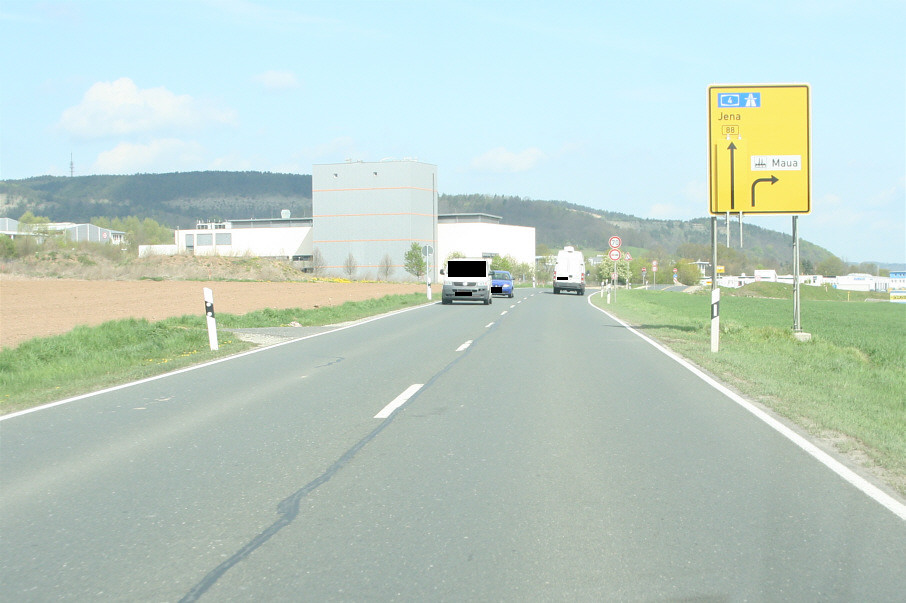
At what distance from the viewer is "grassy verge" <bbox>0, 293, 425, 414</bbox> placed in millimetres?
11266

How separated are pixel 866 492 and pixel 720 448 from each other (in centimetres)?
155

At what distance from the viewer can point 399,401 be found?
31.6 ft

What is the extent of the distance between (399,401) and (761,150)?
13.4 metres

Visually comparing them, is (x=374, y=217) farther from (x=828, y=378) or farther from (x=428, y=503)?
(x=428, y=503)

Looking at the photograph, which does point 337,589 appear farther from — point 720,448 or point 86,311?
point 86,311

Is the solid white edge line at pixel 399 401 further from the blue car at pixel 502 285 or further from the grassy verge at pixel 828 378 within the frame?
the blue car at pixel 502 285

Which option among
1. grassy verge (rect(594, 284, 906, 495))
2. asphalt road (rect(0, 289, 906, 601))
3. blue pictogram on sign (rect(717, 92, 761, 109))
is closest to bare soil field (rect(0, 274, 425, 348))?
asphalt road (rect(0, 289, 906, 601))

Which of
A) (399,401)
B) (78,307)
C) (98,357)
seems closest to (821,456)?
(399,401)

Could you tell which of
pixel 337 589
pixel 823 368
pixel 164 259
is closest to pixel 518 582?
pixel 337 589

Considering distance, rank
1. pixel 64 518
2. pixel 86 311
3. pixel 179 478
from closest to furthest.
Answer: pixel 64 518 < pixel 179 478 < pixel 86 311

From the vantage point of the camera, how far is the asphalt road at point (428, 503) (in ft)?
13.5

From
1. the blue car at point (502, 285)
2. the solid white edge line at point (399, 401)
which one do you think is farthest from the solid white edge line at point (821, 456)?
the blue car at point (502, 285)

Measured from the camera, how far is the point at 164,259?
8450 cm

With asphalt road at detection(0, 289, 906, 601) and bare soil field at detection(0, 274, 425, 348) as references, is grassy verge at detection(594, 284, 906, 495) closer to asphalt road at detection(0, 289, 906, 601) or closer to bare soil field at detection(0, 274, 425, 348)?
asphalt road at detection(0, 289, 906, 601)
